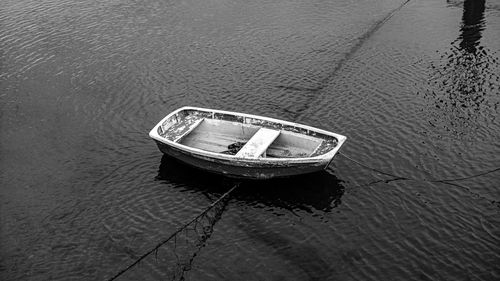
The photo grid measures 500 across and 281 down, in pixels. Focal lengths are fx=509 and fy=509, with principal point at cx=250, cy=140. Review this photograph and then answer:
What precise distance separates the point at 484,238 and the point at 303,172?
33.9 feet

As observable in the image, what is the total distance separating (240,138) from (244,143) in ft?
2.76

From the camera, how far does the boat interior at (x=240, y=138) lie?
32.0 m

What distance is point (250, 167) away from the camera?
30.3 metres

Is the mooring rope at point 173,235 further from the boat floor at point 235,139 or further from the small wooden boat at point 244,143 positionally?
the boat floor at point 235,139

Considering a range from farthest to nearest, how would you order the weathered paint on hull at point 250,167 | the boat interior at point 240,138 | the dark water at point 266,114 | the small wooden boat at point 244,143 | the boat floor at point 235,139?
the boat floor at point 235,139 → the boat interior at point 240,138 → the small wooden boat at point 244,143 → the weathered paint on hull at point 250,167 → the dark water at point 266,114

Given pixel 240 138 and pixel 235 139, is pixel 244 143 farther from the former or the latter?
pixel 235 139

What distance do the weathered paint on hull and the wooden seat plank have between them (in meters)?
→ 0.70

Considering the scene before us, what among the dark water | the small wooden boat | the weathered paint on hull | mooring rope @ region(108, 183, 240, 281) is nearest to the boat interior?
the small wooden boat

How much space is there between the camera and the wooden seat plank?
3080 cm

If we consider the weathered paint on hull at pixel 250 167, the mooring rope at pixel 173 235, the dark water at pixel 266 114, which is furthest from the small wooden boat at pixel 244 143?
the dark water at pixel 266 114

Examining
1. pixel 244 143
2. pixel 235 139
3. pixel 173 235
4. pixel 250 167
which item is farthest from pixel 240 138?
pixel 173 235

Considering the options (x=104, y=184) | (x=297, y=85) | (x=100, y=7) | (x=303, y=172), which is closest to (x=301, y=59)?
(x=297, y=85)

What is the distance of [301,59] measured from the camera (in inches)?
1857

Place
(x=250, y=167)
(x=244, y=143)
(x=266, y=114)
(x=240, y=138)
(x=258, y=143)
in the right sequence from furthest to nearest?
(x=266, y=114), (x=240, y=138), (x=244, y=143), (x=258, y=143), (x=250, y=167)
